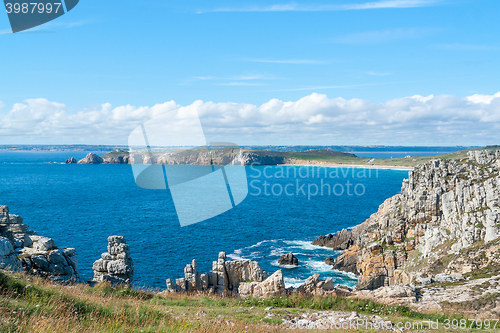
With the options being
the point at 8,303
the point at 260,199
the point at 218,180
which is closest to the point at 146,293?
the point at 8,303

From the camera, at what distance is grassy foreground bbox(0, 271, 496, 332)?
9.01 m

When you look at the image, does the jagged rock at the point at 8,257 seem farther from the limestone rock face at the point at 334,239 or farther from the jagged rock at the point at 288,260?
the limestone rock face at the point at 334,239

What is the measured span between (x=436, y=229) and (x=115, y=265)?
40600mm

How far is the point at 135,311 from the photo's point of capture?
1155 centimetres

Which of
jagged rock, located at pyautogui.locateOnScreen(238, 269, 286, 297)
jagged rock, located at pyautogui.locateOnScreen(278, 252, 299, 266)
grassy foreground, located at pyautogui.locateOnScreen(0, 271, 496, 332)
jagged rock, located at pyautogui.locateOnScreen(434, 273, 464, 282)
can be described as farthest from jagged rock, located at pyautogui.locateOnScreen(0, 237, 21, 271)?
jagged rock, located at pyautogui.locateOnScreen(278, 252, 299, 266)

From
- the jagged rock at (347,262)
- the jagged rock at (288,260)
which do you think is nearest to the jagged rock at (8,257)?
the jagged rock at (288,260)

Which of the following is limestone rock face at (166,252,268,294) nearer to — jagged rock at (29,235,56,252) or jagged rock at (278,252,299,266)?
jagged rock at (29,235,56,252)

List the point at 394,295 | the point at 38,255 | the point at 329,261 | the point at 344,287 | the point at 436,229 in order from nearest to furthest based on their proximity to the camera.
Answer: the point at 38,255, the point at 394,295, the point at 344,287, the point at 436,229, the point at 329,261

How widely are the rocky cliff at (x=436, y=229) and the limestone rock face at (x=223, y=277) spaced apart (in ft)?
59.0

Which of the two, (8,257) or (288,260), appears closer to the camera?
(8,257)

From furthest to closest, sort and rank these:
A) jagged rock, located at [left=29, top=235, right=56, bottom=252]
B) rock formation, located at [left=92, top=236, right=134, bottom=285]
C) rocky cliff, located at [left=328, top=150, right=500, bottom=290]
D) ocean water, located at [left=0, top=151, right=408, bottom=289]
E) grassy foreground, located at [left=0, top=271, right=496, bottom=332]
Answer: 1. ocean water, located at [left=0, top=151, right=408, bottom=289]
2. rocky cliff, located at [left=328, top=150, right=500, bottom=290]
3. rock formation, located at [left=92, top=236, right=134, bottom=285]
4. jagged rock, located at [left=29, top=235, right=56, bottom=252]
5. grassy foreground, located at [left=0, top=271, right=496, bottom=332]

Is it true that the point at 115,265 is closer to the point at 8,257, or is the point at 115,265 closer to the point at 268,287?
the point at 8,257

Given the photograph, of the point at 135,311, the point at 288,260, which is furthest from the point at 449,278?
the point at 135,311

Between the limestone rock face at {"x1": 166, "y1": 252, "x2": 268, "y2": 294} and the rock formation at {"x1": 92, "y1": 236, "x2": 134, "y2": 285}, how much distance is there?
15.9ft
